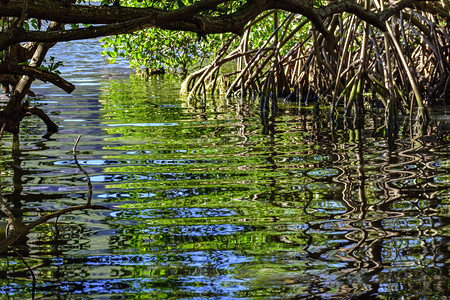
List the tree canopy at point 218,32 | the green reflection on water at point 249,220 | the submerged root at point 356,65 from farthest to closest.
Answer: the submerged root at point 356,65 → the tree canopy at point 218,32 → the green reflection on water at point 249,220

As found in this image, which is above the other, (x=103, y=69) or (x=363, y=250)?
(x=103, y=69)

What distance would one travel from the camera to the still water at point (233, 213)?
305 centimetres

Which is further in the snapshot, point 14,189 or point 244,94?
point 244,94

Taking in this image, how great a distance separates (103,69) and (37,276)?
1774cm

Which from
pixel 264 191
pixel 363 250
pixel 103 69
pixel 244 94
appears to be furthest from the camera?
pixel 103 69

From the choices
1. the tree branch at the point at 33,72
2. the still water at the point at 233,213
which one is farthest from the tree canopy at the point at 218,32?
the still water at the point at 233,213

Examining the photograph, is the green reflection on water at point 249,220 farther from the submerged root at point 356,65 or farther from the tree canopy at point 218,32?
the submerged root at point 356,65

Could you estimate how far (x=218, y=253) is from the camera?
3443 millimetres

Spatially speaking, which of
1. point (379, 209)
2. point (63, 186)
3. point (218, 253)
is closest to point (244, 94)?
point (63, 186)

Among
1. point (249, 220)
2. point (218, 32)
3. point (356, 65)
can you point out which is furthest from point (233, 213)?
point (356, 65)

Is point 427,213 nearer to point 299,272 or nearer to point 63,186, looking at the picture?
point 299,272

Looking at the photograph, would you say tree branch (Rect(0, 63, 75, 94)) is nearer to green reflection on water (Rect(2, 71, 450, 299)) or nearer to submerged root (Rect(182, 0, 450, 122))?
green reflection on water (Rect(2, 71, 450, 299))

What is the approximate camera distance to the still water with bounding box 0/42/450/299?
3047mm

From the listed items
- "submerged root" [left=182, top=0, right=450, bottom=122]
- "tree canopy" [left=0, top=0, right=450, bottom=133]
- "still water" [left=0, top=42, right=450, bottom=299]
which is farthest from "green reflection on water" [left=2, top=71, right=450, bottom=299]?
"submerged root" [left=182, top=0, right=450, bottom=122]
